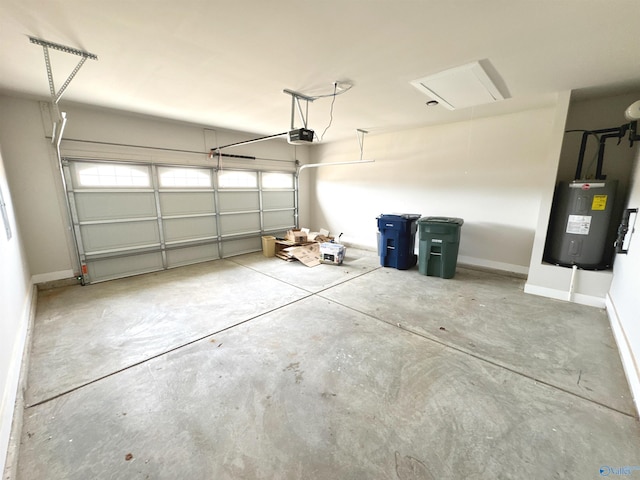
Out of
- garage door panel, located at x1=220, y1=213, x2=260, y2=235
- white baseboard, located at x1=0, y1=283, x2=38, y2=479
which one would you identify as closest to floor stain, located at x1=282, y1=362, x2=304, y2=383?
white baseboard, located at x1=0, y1=283, x2=38, y2=479

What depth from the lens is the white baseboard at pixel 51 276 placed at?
3.54m

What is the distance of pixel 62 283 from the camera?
3754 millimetres

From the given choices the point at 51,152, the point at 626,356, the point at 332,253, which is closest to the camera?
the point at 626,356

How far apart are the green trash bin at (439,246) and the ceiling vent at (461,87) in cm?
168

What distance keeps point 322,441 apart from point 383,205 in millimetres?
4888

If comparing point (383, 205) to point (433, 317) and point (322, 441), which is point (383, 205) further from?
point (322, 441)

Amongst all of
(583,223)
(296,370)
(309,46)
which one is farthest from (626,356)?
(309,46)

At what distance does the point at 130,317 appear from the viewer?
2.91 metres

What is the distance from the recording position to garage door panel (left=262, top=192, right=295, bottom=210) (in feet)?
20.1

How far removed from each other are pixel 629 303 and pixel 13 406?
15.4ft

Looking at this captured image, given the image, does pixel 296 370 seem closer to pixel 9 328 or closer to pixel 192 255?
pixel 9 328

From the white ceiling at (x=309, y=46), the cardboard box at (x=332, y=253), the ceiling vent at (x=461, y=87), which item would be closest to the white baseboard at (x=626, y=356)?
the white ceiling at (x=309, y=46)

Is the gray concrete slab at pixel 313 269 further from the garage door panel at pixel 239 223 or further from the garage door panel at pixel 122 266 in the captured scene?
the garage door panel at pixel 122 266

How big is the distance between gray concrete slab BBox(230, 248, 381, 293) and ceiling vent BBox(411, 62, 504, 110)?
2.79 meters
